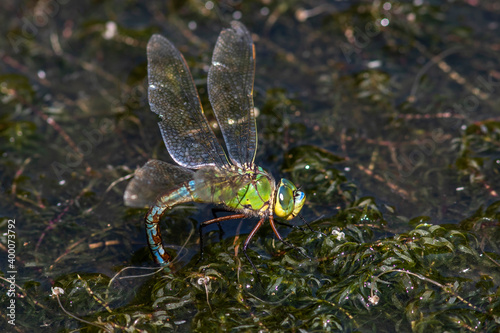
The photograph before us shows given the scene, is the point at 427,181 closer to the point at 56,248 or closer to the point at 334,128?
the point at 334,128

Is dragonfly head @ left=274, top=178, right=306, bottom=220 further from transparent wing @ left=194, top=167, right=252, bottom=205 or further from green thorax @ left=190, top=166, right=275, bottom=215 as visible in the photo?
transparent wing @ left=194, top=167, right=252, bottom=205

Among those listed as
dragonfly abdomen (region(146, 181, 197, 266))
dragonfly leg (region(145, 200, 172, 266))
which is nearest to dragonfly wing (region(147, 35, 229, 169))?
dragonfly abdomen (region(146, 181, 197, 266))

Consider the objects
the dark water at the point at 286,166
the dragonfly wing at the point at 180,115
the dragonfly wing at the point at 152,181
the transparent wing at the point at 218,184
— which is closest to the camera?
the dragonfly wing at the point at 152,181

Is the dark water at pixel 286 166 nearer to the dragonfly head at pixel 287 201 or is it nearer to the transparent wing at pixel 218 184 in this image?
the dragonfly head at pixel 287 201

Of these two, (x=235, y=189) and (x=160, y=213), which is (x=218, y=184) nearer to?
(x=235, y=189)

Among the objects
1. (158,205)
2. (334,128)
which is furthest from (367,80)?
(158,205)

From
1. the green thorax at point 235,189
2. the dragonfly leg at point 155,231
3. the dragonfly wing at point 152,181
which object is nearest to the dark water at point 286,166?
the dragonfly leg at point 155,231
